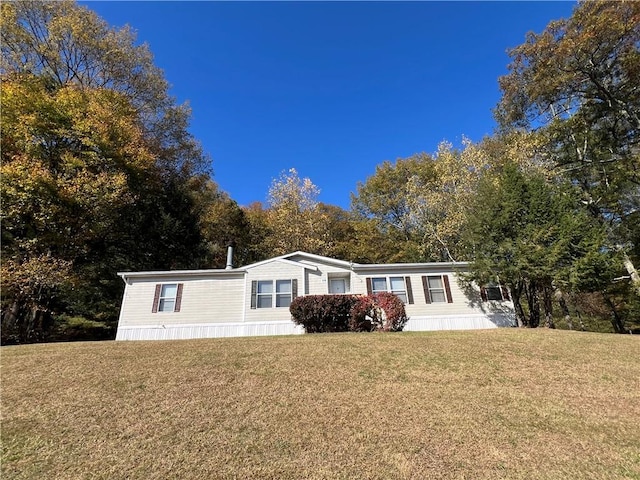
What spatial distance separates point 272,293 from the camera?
1499 cm

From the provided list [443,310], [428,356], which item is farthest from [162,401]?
[443,310]

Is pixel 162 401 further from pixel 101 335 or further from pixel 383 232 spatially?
pixel 383 232

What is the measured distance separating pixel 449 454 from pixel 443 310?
1122 cm

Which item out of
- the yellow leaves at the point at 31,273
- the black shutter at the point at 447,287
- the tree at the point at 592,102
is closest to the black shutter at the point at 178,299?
the yellow leaves at the point at 31,273

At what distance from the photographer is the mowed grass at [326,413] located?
14.0 ft

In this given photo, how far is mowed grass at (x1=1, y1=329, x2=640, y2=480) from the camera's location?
428 cm

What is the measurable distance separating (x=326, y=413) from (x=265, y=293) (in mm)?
9773

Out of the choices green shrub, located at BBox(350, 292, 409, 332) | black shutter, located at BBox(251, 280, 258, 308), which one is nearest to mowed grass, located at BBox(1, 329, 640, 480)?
green shrub, located at BBox(350, 292, 409, 332)

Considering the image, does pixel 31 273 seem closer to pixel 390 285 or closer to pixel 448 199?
pixel 390 285

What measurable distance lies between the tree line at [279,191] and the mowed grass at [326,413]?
271 inches

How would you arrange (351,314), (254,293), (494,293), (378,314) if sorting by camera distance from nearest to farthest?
(351,314)
(378,314)
(254,293)
(494,293)

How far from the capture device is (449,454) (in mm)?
4484

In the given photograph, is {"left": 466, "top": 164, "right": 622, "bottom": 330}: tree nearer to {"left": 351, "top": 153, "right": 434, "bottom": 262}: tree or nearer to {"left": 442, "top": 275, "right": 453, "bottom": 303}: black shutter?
{"left": 442, "top": 275, "right": 453, "bottom": 303}: black shutter

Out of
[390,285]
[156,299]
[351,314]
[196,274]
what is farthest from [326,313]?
[156,299]
